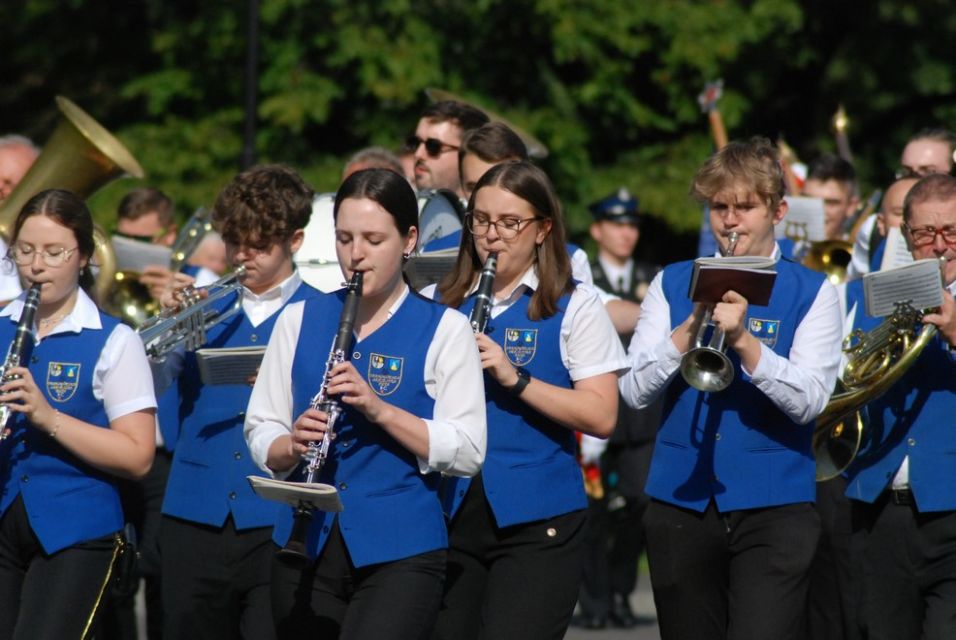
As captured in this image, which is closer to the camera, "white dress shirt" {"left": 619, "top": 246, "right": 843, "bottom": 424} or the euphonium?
"white dress shirt" {"left": 619, "top": 246, "right": 843, "bottom": 424}

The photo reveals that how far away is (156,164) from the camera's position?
45.1 ft

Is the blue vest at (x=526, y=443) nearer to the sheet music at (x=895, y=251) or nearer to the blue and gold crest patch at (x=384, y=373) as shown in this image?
the blue and gold crest patch at (x=384, y=373)

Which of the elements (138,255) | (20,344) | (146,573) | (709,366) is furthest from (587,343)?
(138,255)

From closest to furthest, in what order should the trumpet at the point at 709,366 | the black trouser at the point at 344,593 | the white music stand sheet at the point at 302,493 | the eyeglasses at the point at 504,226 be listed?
the white music stand sheet at the point at 302,493 < the black trouser at the point at 344,593 < the trumpet at the point at 709,366 < the eyeglasses at the point at 504,226

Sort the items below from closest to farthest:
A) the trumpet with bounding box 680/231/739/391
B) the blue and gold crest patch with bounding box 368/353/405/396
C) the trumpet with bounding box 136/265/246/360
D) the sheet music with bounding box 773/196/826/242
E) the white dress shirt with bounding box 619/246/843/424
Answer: the blue and gold crest patch with bounding box 368/353/405/396 < the trumpet with bounding box 680/231/739/391 < the white dress shirt with bounding box 619/246/843/424 < the trumpet with bounding box 136/265/246/360 < the sheet music with bounding box 773/196/826/242

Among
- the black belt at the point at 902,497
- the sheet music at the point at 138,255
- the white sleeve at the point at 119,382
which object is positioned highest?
the sheet music at the point at 138,255

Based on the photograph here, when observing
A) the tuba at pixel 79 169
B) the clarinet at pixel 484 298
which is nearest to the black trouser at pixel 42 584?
the clarinet at pixel 484 298

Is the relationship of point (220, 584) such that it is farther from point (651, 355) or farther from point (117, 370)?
point (651, 355)

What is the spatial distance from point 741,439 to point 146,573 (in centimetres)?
306

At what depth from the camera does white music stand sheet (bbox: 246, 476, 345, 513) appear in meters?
4.29

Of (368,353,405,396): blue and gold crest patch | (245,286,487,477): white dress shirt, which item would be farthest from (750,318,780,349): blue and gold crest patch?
(368,353,405,396): blue and gold crest patch

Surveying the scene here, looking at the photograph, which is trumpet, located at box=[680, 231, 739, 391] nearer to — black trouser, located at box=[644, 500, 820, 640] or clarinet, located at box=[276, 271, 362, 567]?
black trouser, located at box=[644, 500, 820, 640]

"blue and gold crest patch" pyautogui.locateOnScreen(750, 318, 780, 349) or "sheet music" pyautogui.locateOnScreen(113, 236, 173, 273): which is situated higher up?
"sheet music" pyautogui.locateOnScreen(113, 236, 173, 273)

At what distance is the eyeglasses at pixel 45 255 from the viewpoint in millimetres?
5309
